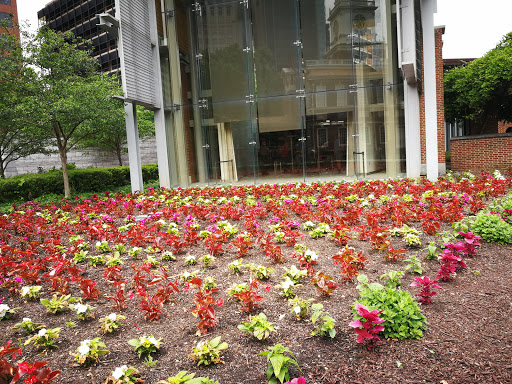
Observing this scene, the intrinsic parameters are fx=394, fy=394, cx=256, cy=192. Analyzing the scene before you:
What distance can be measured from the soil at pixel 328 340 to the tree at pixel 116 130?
826cm

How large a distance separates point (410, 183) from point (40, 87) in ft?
34.5

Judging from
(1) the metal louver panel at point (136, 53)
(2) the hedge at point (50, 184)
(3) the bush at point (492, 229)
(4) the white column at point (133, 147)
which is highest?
(1) the metal louver panel at point (136, 53)

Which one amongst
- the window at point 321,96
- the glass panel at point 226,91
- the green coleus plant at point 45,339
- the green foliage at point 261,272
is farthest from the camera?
the glass panel at point 226,91

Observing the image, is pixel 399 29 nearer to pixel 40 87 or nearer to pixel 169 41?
pixel 169 41

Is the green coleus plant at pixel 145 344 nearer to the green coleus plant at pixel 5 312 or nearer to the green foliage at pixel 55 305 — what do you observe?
the green foliage at pixel 55 305

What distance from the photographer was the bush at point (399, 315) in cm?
285

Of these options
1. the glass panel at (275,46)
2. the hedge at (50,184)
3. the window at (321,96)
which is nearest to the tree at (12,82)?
the hedge at (50,184)

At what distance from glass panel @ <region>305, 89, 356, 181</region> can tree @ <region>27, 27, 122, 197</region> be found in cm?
594

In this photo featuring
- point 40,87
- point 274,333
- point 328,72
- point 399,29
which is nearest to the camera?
point 274,333

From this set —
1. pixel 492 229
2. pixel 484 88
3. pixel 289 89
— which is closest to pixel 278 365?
pixel 492 229

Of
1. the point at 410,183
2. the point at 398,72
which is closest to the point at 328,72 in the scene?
the point at 398,72

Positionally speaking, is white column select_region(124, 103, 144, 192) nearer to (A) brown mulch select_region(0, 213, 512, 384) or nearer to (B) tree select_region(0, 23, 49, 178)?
(B) tree select_region(0, 23, 49, 178)

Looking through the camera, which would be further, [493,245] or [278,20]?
[278,20]

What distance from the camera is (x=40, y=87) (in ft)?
37.1
